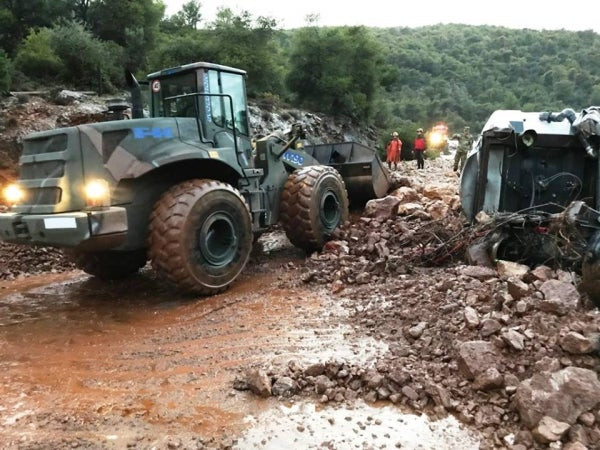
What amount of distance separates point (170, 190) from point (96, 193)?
73 cm

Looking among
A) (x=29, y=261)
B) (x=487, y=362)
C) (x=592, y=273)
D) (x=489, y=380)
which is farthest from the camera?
(x=29, y=261)

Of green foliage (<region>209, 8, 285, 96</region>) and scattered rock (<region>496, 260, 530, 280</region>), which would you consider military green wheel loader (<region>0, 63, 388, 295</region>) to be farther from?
green foliage (<region>209, 8, 285, 96</region>)

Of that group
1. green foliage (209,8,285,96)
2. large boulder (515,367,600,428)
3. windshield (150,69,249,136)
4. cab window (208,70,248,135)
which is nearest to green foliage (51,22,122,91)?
green foliage (209,8,285,96)

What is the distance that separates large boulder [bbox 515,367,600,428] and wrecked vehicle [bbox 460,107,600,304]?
2.32 meters

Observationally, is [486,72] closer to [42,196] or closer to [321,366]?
[42,196]

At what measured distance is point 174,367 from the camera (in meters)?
3.62

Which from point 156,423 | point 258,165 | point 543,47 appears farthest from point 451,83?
point 156,423

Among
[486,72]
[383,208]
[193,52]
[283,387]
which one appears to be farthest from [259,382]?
[486,72]

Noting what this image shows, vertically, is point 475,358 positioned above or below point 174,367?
above

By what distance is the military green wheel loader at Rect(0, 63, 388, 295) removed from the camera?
15.3 feet

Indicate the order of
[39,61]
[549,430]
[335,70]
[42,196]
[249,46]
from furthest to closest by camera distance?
[335,70] < [249,46] < [39,61] < [42,196] < [549,430]

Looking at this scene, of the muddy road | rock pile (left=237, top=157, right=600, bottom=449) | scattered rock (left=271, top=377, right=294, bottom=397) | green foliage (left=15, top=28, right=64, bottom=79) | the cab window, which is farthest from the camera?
green foliage (left=15, top=28, right=64, bottom=79)

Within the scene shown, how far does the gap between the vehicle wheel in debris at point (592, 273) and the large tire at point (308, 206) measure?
3631mm

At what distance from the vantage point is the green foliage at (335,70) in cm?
2456
